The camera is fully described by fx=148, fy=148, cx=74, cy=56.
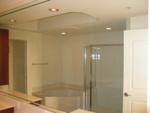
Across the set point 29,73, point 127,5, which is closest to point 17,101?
point 29,73

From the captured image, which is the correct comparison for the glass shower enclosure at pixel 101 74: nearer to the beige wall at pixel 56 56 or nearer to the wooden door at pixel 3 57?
the beige wall at pixel 56 56

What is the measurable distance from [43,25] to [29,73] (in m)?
1.17

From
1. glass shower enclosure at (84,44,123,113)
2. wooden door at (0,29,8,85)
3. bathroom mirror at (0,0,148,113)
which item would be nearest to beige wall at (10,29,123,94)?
bathroom mirror at (0,0,148,113)

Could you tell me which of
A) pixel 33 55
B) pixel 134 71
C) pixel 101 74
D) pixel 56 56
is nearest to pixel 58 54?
pixel 56 56

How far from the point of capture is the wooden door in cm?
263

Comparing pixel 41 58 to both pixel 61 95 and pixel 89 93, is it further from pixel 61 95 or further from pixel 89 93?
pixel 89 93

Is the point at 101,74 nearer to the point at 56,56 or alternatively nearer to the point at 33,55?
the point at 56,56

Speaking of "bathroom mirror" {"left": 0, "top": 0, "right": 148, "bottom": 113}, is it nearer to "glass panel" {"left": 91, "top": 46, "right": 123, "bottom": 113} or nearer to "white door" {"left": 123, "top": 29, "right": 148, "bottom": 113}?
"glass panel" {"left": 91, "top": 46, "right": 123, "bottom": 113}

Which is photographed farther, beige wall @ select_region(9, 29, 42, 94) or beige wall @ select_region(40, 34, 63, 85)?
beige wall @ select_region(40, 34, 63, 85)

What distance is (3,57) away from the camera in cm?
265

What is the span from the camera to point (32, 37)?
351 centimetres

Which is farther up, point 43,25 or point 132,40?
point 43,25

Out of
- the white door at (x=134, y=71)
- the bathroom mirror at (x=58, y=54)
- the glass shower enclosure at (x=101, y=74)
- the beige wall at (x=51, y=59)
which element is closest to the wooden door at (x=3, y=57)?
the bathroom mirror at (x=58, y=54)

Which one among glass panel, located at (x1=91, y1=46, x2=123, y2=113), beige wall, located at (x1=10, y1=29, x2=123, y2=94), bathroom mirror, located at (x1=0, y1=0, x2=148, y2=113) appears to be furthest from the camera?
beige wall, located at (x1=10, y1=29, x2=123, y2=94)
